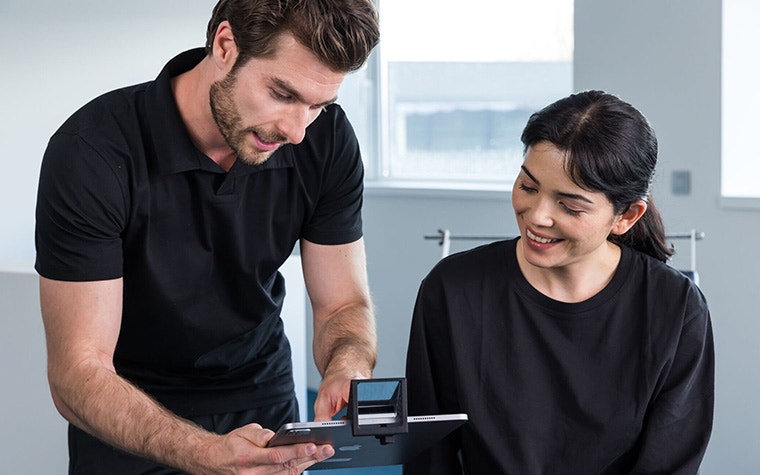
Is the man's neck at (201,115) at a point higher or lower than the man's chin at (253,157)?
higher

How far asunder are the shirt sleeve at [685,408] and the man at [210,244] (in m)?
0.51

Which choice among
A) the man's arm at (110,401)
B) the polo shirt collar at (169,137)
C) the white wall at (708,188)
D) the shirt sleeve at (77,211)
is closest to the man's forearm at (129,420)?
the man's arm at (110,401)

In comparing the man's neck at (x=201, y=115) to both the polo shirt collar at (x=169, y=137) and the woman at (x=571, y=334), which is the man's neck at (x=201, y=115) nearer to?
the polo shirt collar at (x=169, y=137)

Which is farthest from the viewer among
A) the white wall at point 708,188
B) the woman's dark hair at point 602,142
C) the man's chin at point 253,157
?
the white wall at point 708,188

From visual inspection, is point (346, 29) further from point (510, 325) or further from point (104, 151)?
point (510, 325)

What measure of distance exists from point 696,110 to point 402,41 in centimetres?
169

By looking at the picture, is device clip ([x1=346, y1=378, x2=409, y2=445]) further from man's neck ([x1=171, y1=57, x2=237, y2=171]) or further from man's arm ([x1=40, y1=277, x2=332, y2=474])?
man's neck ([x1=171, y1=57, x2=237, y2=171])

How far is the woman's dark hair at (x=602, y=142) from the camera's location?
1.76 metres

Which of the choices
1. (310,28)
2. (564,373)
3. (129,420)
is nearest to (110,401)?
(129,420)

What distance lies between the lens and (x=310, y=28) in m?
1.57

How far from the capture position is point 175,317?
1790 mm

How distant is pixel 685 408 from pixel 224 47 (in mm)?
980

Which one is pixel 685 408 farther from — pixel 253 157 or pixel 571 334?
pixel 253 157

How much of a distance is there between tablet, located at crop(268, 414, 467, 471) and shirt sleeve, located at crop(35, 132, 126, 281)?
423mm
